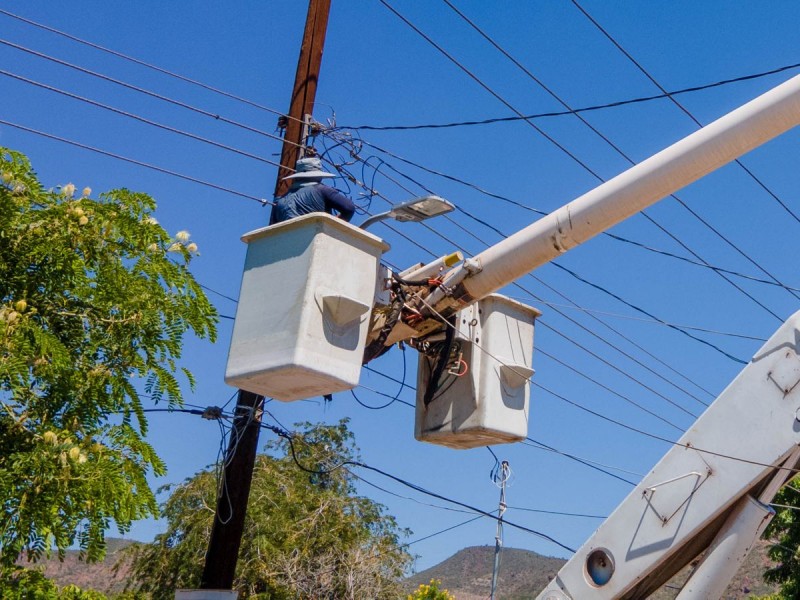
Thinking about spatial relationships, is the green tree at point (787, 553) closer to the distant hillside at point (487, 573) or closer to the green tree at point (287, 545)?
the green tree at point (287, 545)

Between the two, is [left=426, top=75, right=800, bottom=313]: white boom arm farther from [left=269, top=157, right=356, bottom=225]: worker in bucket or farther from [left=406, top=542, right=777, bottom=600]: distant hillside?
[left=406, top=542, right=777, bottom=600]: distant hillside

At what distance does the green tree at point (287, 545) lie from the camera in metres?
24.5

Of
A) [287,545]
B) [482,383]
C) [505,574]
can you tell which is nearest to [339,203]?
[482,383]

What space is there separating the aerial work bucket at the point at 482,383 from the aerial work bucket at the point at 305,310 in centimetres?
170

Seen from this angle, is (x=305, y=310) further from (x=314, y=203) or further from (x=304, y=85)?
(x=304, y=85)

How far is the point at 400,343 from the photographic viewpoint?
979 centimetres

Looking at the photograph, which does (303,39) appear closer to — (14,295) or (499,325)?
(499,325)

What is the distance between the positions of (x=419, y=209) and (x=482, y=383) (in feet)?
5.43

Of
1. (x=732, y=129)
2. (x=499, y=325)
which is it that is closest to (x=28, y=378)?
(x=499, y=325)

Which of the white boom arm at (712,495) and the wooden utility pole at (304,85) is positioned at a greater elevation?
the wooden utility pole at (304,85)

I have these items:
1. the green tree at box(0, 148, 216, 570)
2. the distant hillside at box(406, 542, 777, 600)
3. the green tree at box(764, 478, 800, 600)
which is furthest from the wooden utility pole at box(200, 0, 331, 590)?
the distant hillside at box(406, 542, 777, 600)

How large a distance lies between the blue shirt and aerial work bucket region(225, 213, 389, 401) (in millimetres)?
663

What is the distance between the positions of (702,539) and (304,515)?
659 inches

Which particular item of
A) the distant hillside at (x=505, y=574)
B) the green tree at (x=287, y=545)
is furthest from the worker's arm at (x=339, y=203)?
the distant hillside at (x=505, y=574)
